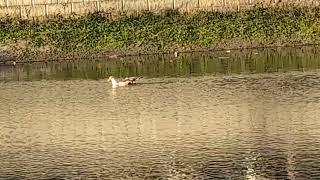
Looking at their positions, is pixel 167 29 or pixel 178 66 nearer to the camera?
pixel 178 66

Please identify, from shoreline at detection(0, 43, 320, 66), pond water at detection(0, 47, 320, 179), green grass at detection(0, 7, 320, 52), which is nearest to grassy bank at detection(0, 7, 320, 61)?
green grass at detection(0, 7, 320, 52)

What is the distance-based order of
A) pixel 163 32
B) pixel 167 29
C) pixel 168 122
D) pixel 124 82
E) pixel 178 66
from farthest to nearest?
pixel 167 29
pixel 163 32
pixel 178 66
pixel 124 82
pixel 168 122

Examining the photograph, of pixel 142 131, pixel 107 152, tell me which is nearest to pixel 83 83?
pixel 142 131

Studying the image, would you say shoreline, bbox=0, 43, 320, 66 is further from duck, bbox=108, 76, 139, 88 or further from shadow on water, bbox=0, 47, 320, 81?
duck, bbox=108, 76, 139, 88

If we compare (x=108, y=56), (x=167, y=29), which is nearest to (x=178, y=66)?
(x=108, y=56)

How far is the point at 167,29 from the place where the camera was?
36.8 metres

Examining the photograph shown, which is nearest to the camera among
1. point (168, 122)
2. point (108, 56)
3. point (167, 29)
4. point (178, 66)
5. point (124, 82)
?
point (168, 122)

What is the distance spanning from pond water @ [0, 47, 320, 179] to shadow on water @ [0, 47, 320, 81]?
72 mm

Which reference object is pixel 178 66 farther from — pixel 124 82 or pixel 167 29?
pixel 167 29

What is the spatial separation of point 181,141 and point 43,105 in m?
6.96

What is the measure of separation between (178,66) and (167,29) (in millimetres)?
5723

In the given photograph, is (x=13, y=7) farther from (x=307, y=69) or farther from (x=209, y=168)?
(x=209, y=168)

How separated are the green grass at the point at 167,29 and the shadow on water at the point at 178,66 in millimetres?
1125

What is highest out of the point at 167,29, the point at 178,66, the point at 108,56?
the point at 167,29
